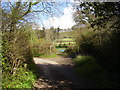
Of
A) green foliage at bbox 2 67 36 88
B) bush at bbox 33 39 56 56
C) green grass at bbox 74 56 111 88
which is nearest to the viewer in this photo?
green foliage at bbox 2 67 36 88

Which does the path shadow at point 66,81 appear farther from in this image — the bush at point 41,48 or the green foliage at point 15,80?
the bush at point 41,48

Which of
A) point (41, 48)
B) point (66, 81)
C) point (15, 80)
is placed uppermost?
point (41, 48)

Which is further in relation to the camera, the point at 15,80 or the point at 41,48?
the point at 41,48

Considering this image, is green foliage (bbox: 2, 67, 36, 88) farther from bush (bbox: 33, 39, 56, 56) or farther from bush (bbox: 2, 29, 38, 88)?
bush (bbox: 33, 39, 56, 56)

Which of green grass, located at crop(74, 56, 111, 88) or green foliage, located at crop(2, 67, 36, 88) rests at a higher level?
green foliage, located at crop(2, 67, 36, 88)

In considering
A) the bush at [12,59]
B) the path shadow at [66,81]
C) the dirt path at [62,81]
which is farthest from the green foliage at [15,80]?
the path shadow at [66,81]

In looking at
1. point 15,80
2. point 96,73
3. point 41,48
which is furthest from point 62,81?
point 41,48

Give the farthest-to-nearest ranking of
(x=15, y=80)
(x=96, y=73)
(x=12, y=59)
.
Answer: (x=96, y=73), (x=12, y=59), (x=15, y=80)

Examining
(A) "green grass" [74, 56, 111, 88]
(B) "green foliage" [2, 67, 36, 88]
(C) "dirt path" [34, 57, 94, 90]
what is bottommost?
(C) "dirt path" [34, 57, 94, 90]

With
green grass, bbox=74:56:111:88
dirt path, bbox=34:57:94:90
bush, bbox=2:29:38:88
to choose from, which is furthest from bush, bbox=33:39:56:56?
bush, bbox=2:29:38:88

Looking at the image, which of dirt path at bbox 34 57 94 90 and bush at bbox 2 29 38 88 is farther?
dirt path at bbox 34 57 94 90

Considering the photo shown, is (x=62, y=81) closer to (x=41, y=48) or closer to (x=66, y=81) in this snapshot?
(x=66, y=81)

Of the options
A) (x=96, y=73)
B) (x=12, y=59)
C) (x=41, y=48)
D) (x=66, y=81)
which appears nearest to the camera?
(x=12, y=59)

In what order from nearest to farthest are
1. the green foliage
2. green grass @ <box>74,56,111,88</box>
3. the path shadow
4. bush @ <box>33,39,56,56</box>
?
the green foliage, green grass @ <box>74,56,111,88</box>, the path shadow, bush @ <box>33,39,56,56</box>
